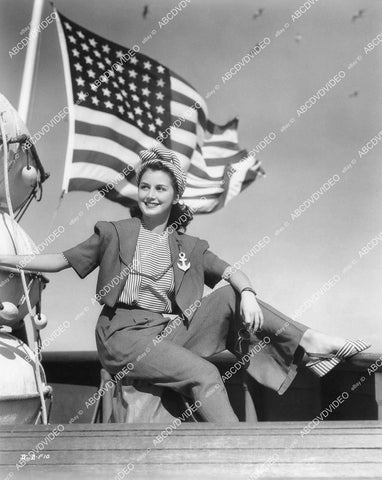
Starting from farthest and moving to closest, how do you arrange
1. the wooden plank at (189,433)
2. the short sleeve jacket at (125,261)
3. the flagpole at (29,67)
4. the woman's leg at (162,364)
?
1. the flagpole at (29,67)
2. the short sleeve jacket at (125,261)
3. the woman's leg at (162,364)
4. the wooden plank at (189,433)

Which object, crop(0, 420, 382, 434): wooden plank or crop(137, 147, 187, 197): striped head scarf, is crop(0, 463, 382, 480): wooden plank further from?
crop(137, 147, 187, 197): striped head scarf

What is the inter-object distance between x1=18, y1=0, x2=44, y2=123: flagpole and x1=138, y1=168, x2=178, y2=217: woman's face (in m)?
1.98

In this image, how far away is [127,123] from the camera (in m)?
5.38

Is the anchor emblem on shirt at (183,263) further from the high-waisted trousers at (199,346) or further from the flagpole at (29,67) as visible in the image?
the flagpole at (29,67)

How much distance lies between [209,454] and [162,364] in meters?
0.71

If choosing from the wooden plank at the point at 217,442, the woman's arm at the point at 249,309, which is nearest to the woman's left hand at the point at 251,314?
the woman's arm at the point at 249,309

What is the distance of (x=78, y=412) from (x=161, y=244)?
4.64 feet

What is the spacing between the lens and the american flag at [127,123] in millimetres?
5129

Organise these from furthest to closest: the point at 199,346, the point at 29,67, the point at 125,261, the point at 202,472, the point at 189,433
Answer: the point at 29,67 < the point at 125,261 < the point at 199,346 < the point at 189,433 < the point at 202,472

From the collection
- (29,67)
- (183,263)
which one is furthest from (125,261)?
(29,67)

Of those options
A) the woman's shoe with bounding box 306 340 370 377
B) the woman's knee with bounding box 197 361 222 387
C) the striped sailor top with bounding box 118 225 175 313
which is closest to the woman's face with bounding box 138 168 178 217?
the striped sailor top with bounding box 118 225 175 313

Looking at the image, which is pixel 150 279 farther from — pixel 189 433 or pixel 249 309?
pixel 189 433

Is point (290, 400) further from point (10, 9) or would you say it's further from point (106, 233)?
point (10, 9)

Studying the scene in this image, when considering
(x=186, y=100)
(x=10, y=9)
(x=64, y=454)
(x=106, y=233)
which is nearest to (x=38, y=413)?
(x=106, y=233)
